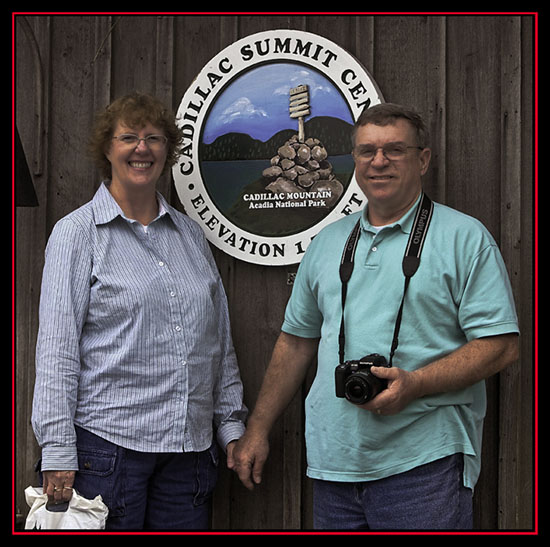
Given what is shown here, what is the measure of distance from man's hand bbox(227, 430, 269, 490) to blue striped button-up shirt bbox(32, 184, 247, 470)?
0.49ft

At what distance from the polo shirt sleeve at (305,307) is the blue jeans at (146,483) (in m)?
0.51

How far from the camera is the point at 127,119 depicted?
2621mm

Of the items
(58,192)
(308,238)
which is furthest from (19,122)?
(308,238)

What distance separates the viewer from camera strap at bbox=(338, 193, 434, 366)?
2.27m

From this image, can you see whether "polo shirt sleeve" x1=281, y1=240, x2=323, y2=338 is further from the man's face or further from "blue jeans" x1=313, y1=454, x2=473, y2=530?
"blue jeans" x1=313, y1=454, x2=473, y2=530

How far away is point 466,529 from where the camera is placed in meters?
2.28

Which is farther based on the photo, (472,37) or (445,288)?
(472,37)

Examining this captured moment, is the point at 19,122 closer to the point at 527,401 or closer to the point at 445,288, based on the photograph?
the point at 445,288

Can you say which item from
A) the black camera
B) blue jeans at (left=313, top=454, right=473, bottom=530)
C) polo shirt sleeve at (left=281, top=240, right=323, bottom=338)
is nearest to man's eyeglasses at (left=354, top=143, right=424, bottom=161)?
polo shirt sleeve at (left=281, top=240, right=323, bottom=338)

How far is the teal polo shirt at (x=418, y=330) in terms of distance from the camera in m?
2.24

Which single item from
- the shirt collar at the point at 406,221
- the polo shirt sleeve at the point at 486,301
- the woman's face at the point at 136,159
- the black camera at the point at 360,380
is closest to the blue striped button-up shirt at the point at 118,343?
the woman's face at the point at 136,159

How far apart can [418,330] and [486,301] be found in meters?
0.21

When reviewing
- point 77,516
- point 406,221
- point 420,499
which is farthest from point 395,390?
point 77,516

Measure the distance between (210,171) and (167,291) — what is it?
2.14 ft
